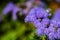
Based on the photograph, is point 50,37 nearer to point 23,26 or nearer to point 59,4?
point 23,26

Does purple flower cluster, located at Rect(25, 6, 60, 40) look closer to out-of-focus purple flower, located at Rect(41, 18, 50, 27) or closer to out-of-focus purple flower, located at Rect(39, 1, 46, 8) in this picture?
out-of-focus purple flower, located at Rect(41, 18, 50, 27)

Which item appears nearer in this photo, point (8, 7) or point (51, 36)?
point (51, 36)

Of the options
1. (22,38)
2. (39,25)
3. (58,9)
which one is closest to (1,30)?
(22,38)

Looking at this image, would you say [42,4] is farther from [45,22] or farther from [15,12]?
[45,22]

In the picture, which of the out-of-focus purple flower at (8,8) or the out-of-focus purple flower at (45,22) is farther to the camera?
the out-of-focus purple flower at (8,8)

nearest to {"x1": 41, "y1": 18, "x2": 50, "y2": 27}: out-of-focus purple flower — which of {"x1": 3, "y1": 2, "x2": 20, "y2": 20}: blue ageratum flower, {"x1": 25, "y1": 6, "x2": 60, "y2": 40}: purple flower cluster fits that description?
{"x1": 25, "y1": 6, "x2": 60, "y2": 40}: purple flower cluster

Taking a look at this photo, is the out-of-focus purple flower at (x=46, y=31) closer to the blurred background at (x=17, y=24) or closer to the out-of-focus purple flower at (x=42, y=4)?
the blurred background at (x=17, y=24)

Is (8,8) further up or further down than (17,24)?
further up

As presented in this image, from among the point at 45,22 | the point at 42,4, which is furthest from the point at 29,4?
the point at 45,22

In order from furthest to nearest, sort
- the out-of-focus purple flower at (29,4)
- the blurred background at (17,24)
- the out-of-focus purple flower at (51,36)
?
1. the out-of-focus purple flower at (29,4)
2. the blurred background at (17,24)
3. the out-of-focus purple flower at (51,36)

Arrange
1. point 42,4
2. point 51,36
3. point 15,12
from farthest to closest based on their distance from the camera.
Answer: point 42,4 < point 15,12 < point 51,36

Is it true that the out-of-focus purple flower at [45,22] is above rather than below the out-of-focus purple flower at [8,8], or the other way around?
below

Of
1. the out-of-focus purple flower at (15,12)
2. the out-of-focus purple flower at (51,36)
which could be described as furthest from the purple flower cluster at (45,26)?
the out-of-focus purple flower at (15,12)
